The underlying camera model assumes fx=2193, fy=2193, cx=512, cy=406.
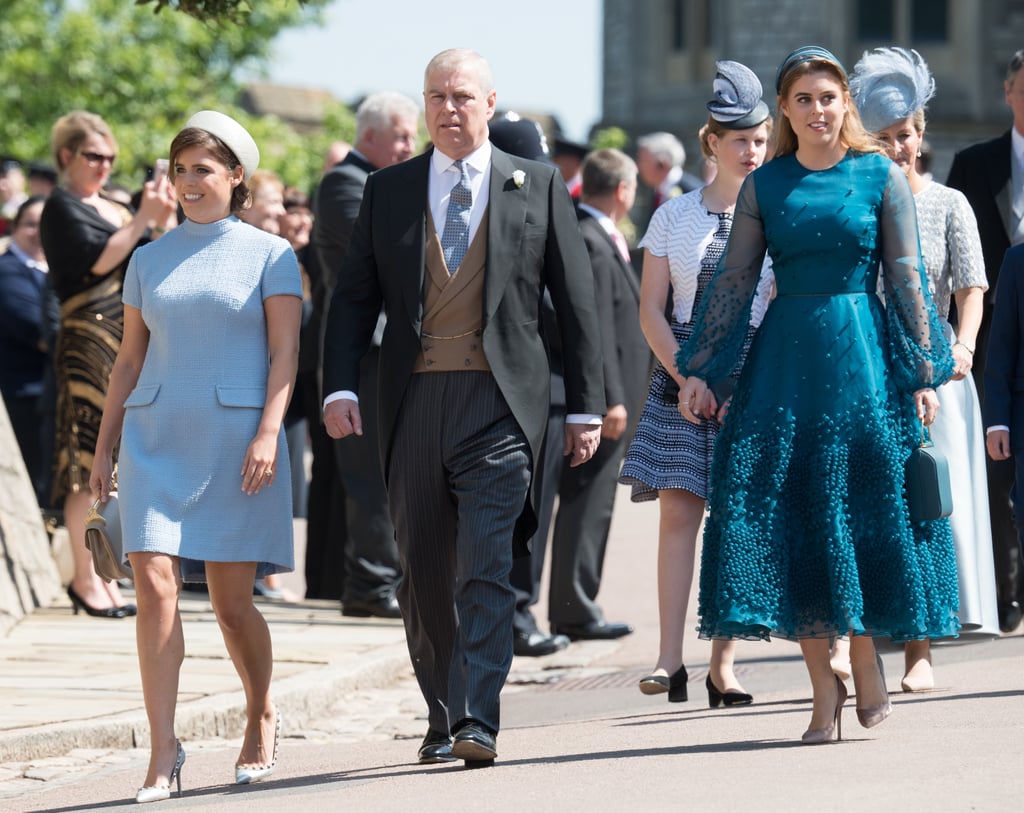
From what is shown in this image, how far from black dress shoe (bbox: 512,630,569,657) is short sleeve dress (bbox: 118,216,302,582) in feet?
10.6

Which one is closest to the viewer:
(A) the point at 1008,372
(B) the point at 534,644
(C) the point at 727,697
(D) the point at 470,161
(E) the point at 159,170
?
(D) the point at 470,161

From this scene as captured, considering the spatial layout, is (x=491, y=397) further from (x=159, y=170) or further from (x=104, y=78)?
(x=104, y=78)

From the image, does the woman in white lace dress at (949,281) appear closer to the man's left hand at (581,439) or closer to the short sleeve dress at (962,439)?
the short sleeve dress at (962,439)

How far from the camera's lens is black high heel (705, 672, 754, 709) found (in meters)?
7.57

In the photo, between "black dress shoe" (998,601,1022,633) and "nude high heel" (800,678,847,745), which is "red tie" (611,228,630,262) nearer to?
"black dress shoe" (998,601,1022,633)

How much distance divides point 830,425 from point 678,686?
4.95ft

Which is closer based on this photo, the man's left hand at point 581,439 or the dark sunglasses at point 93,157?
the man's left hand at point 581,439

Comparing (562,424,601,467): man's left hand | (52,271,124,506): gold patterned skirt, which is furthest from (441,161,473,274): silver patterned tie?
(52,271,124,506): gold patterned skirt

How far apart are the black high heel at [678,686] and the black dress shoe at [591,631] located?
109 inches

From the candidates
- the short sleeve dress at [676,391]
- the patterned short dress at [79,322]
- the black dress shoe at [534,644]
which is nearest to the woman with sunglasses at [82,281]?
the patterned short dress at [79,322]

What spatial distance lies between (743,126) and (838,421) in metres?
1.78

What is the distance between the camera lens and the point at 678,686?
294 inches

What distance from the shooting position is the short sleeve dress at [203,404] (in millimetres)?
6441

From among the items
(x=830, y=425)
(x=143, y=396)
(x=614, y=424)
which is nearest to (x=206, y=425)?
(x=143, y=396)
